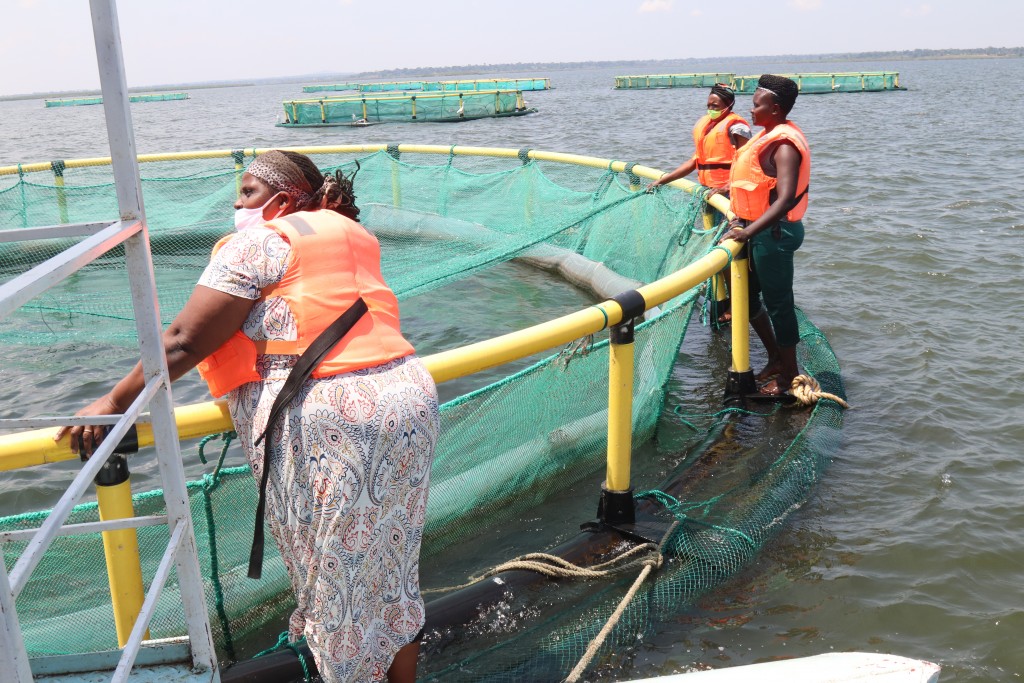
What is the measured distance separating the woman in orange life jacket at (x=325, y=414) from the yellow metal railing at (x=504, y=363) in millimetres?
119

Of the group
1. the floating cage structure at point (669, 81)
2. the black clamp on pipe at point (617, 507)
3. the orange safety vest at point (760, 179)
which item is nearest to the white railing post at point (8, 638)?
the black clamp on pipe at point (617, 507)

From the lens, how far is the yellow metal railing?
2.39 meters

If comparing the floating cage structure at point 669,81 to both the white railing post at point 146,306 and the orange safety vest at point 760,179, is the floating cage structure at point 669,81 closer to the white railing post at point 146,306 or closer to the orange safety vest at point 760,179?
the orange safety vest at point 760,179

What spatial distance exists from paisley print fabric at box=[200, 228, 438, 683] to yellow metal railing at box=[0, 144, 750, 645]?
12.6 inches

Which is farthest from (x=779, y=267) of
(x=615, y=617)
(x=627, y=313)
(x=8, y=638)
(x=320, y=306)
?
(x=8, y=638)

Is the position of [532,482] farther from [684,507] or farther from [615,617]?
[615,617]

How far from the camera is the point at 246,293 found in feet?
7.59

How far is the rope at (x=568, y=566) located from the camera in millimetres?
3381

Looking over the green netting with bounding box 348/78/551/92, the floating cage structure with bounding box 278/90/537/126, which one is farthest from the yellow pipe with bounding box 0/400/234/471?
the green netting with bounding box 348/78/551/92

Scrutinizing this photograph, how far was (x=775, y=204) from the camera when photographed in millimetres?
5000

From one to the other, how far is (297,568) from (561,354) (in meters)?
1.63

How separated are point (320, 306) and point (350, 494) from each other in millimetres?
485

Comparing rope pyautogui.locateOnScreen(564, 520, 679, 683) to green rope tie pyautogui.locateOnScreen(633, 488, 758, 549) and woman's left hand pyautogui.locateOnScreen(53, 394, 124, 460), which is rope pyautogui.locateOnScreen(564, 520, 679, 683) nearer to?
green rope tie pyautogui.locateOnScreen(633, 488, 758, 549)

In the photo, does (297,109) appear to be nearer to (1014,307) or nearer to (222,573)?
(1014,307)
